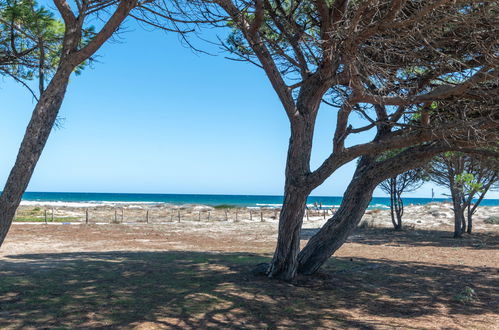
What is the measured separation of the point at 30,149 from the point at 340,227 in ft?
18.8

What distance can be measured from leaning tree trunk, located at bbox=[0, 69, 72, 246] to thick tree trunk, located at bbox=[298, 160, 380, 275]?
5391 mm

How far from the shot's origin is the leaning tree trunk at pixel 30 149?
4.19m

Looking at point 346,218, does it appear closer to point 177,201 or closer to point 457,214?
point 457,214

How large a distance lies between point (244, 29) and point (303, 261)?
14.6 feet

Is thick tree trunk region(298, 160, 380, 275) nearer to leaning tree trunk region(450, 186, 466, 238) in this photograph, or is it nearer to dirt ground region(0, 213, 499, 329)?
dirt ground region(0, 213, 499, 329)

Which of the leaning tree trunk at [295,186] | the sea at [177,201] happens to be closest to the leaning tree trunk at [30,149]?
the leaning tree trunk at [295,186]

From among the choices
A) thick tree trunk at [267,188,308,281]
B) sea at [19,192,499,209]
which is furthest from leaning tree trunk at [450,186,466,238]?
sea at [19,192,499,209]

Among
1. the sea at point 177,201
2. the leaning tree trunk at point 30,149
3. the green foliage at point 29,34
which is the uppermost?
the green foliage at point 29,34

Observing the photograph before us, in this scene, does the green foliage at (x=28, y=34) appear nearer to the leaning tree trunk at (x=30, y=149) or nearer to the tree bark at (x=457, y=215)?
the leaning tree trunk at (x=30, y=149)

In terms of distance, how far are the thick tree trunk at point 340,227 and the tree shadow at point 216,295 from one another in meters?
0.36

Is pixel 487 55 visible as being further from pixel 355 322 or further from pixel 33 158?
pixel 33 158

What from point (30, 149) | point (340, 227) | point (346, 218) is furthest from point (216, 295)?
point (30, 149)

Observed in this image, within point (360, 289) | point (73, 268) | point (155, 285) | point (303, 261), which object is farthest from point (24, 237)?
point (360, 289)

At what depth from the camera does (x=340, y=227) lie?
8164 millimetres
